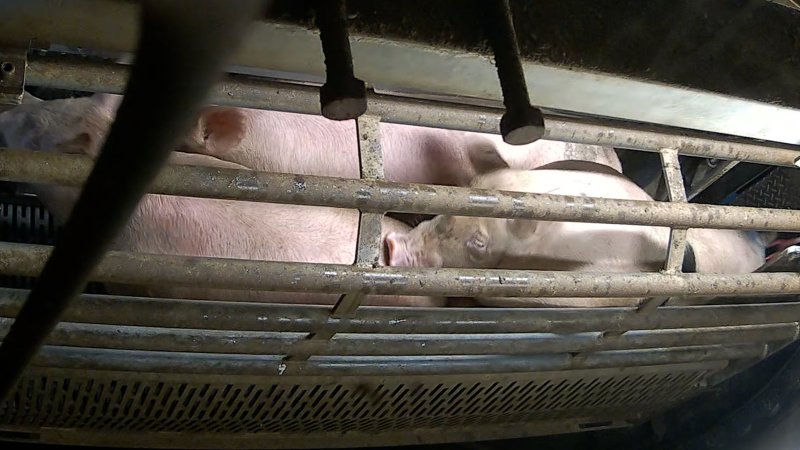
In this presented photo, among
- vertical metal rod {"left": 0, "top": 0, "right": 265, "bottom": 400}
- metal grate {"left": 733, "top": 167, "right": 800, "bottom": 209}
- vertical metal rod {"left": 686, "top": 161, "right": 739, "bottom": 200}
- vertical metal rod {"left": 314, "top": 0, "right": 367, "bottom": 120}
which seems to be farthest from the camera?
metal grate {"left": 733, "top": 167, "right": 800, "bottom": 209}

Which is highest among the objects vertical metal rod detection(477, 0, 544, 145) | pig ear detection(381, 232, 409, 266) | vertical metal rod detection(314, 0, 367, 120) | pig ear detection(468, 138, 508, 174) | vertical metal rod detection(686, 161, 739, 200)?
vertical metal rod detection(686, 161, 739, 200)

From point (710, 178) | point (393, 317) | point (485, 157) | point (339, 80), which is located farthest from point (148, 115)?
point (710, 178)

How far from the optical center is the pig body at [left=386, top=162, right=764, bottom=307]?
1.21 m

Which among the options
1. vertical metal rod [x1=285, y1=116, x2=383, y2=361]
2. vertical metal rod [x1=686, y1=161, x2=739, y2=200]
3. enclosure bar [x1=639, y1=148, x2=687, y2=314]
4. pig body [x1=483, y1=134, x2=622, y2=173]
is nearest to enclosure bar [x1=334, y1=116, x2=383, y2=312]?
vertical metal rod [x1=285, y1=116, x2=383, y2=361]

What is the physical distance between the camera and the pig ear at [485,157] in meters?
1.35

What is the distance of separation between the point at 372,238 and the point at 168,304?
264 millimetres

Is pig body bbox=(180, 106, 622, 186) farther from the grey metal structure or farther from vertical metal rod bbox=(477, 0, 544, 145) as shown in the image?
vertical metal rod bbox=(477, 0, 544, 145)

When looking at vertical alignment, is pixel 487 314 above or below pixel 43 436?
above

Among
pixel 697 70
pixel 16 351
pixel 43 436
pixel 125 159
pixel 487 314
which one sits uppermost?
pixel 697 70

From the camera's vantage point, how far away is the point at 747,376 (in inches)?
69.1

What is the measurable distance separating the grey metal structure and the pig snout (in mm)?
138

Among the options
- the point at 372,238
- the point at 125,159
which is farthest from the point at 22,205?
the point at 125,159

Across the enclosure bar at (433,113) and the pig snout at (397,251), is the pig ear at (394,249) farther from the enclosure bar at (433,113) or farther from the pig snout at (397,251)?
the enclosure bar at (433,113)

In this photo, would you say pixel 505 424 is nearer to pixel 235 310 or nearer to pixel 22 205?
pixel 235 310
